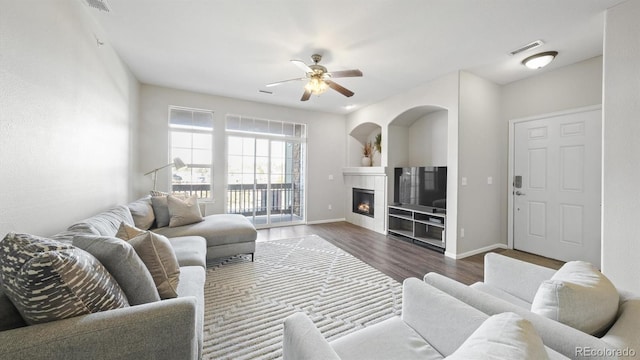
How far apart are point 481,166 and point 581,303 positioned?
3.24 meters

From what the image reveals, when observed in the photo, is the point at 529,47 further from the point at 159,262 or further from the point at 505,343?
the point at 159,262

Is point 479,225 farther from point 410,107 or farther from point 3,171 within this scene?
point 3,171

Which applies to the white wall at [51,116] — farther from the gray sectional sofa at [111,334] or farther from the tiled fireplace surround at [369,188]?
the tiled fireplace surround at [369,188]

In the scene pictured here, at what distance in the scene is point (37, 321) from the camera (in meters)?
0.88

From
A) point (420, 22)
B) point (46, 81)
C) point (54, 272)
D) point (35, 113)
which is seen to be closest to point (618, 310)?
point (54, 272)

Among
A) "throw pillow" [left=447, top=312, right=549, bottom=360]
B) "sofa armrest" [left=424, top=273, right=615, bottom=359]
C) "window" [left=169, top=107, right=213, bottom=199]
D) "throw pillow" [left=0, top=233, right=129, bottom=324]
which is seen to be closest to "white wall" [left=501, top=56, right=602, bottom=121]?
"sofa armrest" [left=424, top=273, right=615, bottom=359]

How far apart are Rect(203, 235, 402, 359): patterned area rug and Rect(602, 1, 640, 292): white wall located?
74.2 inches

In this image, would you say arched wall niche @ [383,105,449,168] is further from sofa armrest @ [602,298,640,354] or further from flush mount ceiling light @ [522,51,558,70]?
sofa armrest @ [602,298,640,354]

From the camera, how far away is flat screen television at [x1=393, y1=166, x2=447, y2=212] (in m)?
3.77

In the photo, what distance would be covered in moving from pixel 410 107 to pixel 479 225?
2.24 m

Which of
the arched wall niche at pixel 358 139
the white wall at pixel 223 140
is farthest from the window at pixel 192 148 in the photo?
the arched wall niche at pixel 358 139

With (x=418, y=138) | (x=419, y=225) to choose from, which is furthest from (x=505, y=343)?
(x=418, y=138)

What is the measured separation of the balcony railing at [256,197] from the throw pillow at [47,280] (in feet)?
13.0

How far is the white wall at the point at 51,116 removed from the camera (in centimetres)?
139
